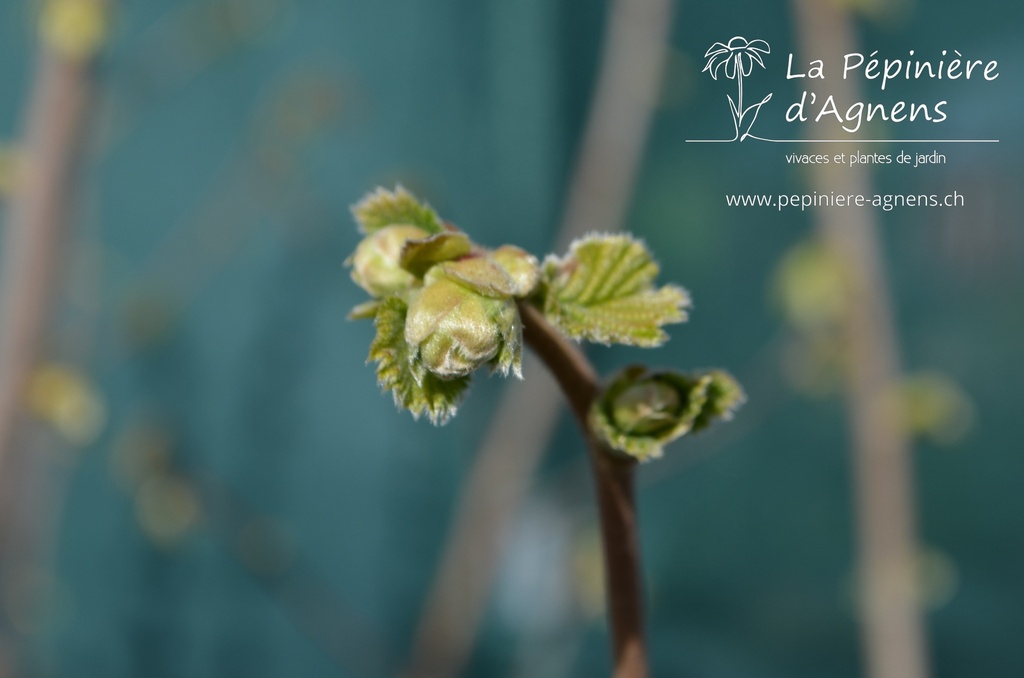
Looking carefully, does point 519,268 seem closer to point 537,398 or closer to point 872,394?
point 872,394

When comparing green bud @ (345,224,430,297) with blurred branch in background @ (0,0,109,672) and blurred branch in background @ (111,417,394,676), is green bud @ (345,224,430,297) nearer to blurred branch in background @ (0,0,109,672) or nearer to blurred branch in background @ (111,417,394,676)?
A: blurred branch in background @ (0,0,109,672)

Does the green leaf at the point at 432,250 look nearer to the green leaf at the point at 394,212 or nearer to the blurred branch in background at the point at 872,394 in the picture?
the green leaf at the point at 394,212

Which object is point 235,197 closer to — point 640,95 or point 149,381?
point 149,381

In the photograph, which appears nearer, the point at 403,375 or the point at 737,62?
the point at 403,375

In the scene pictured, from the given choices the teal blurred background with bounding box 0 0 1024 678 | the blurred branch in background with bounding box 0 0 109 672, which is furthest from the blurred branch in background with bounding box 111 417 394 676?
the blurred branch in background with bounding box 0 0 109 672

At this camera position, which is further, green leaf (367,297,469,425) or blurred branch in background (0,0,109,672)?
blurred branch in background (0,0,109,672)

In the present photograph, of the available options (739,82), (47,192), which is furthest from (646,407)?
(47,192)
